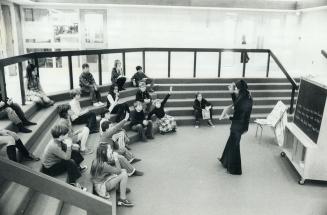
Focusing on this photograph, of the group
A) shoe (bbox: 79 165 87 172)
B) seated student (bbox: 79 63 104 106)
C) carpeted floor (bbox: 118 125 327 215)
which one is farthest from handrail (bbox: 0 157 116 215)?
seated student (bbox: 79 63 104 106)

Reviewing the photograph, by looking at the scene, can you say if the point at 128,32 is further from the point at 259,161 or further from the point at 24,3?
the point at 259,161

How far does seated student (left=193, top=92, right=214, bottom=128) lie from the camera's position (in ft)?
28.1

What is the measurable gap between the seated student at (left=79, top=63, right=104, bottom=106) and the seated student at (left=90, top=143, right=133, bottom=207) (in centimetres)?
301

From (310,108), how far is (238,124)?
140 cm

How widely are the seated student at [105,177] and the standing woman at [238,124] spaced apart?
213 cm

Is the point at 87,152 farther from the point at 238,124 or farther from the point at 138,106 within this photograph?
the point at 238,124

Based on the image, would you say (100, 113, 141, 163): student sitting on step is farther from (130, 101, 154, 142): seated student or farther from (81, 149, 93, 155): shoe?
(130, 101, 154, 142): seated student

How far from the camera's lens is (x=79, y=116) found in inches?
258

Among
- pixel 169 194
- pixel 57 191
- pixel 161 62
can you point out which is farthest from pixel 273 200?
pixel 161 62

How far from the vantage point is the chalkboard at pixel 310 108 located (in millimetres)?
5562

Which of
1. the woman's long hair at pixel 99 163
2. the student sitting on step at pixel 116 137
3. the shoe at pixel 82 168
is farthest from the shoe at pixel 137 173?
the woman's long hair at pixel 99 163

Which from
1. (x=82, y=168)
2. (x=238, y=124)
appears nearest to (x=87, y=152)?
(x=82, y=168)

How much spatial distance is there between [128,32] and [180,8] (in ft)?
7.19

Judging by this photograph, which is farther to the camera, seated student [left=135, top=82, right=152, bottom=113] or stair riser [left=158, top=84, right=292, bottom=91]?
stair riser [left=158, top=84, right=292, bottom=91]
